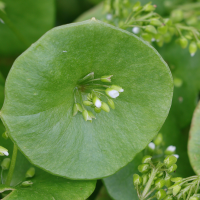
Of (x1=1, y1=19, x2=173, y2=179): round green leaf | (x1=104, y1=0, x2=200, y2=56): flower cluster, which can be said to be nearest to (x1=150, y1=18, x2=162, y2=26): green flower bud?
(x1=104, y1=0, x2=200, y2=56): flower cluster

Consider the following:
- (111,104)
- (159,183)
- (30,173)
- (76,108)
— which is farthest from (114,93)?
(30,173)

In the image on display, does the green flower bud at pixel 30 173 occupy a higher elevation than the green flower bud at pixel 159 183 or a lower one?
higher

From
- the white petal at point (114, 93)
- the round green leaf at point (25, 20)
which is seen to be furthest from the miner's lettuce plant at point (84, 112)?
the round green leaf at point (25, 20)

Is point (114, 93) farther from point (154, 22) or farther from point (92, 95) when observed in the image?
point (154, 22)

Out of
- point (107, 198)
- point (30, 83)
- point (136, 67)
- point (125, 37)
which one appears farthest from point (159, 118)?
point (107, 198)

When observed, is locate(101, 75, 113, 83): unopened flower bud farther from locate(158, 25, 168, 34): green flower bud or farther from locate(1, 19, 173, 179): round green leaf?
locate(158, 25, 168, 34): green flower bud

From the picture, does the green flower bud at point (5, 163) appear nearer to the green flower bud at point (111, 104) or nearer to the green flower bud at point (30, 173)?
the green flower bud at point (30, 173)

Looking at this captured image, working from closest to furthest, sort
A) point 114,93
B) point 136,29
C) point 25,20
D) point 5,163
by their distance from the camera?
1. point 114,93
2. point 5,163
3. point 136,29
4. point 25,20
